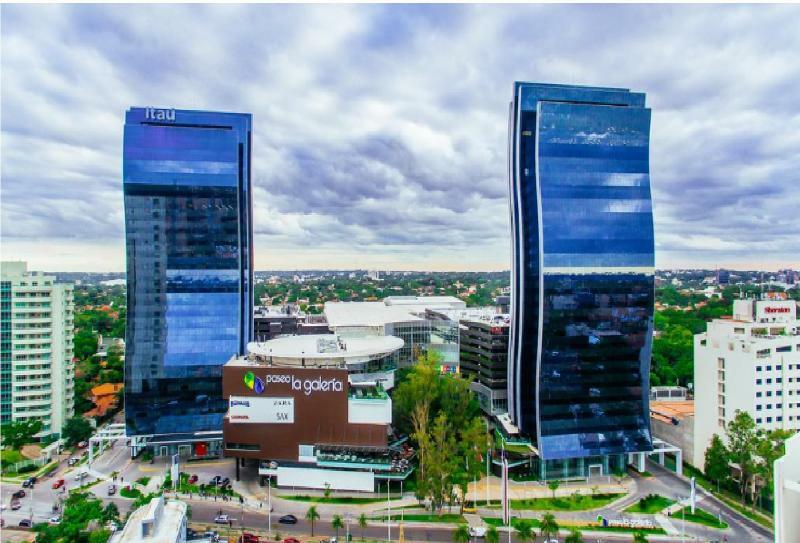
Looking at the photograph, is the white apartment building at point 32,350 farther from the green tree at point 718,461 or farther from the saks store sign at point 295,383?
the green tree at point 718,461

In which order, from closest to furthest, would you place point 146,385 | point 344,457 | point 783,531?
point 783,531, point 344,457, point 146,385

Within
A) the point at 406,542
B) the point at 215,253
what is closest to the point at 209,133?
the point at 215,253

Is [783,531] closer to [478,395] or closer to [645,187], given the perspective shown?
[645,187]

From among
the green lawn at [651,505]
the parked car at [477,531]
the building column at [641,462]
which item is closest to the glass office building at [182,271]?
the parked car at [477,531]

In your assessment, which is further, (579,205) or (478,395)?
(478,395)

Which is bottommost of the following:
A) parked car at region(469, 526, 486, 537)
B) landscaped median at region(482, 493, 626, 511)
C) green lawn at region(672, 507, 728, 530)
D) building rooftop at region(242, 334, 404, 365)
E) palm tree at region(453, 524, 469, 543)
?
landscaped median at region(482, 493, 626, 511)

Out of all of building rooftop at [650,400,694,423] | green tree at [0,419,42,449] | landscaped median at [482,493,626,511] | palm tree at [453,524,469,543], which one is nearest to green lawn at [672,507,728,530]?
landscaped median at [482,493,626,511]

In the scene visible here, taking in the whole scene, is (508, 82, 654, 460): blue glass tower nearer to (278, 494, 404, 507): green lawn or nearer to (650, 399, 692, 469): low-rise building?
(650, 399, 692, 469): low-rise building
